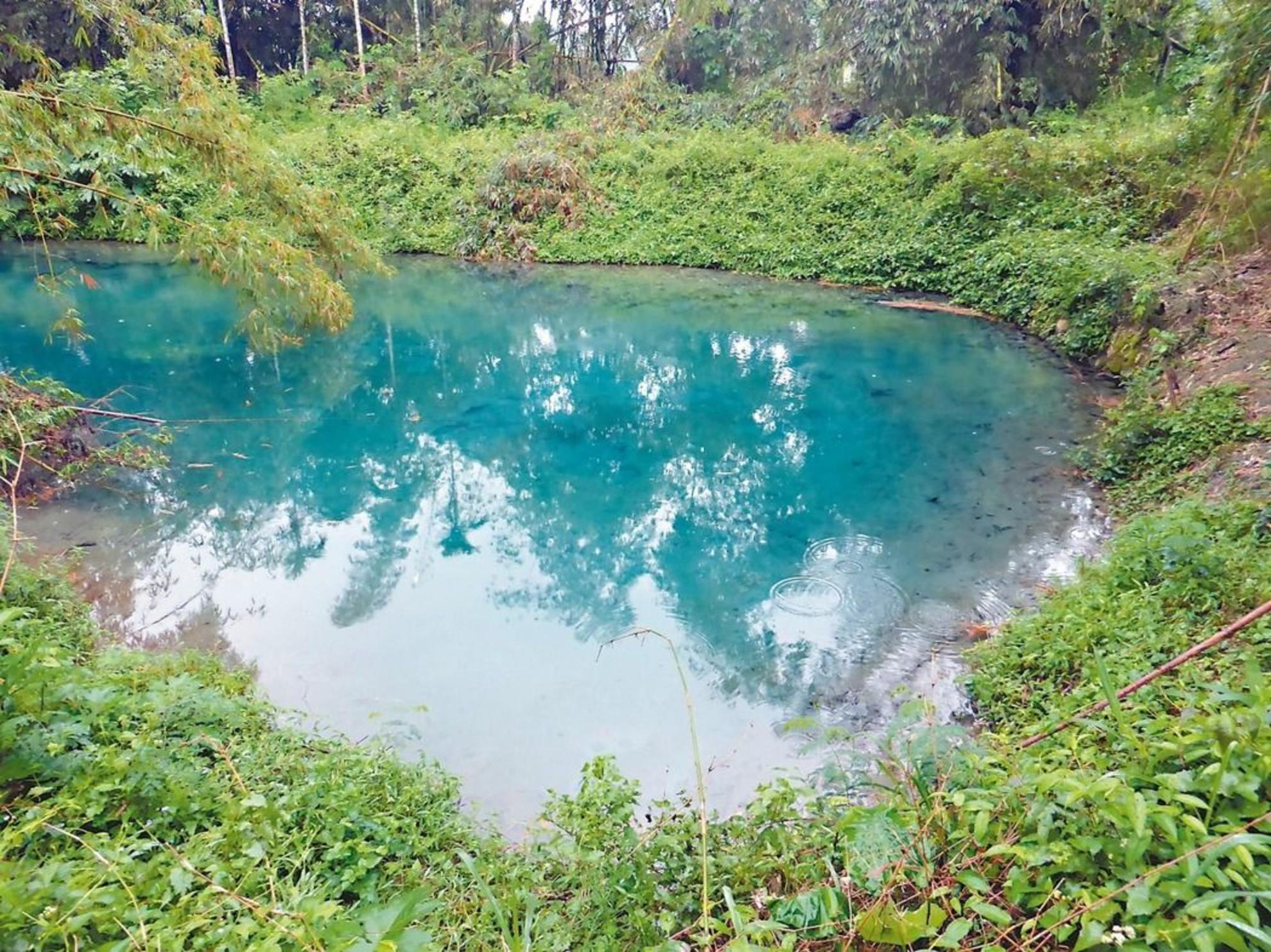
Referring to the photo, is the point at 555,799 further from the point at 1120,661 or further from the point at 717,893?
the point at 1120,661

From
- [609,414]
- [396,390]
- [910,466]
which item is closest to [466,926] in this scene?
[910,466]

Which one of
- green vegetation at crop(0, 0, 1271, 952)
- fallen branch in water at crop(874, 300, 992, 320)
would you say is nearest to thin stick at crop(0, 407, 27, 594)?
green vegetation at crop(0, 0, 1271, 952)

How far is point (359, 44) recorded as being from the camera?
1820cm

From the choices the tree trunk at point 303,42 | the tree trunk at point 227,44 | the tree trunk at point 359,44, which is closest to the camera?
the tree trunk at point 227,44

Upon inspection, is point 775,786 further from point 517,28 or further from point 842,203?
point 517,28

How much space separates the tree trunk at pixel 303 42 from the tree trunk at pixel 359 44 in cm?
109

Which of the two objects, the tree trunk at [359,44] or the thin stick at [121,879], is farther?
the tree trunk at [359,44]

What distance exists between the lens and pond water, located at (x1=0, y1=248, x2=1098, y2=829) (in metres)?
3.79

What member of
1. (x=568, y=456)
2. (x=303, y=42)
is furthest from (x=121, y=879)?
(x=303, y=42)

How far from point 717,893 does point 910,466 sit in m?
4.42

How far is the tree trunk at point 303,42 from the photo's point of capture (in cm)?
1809

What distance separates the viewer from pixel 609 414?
24.6ft

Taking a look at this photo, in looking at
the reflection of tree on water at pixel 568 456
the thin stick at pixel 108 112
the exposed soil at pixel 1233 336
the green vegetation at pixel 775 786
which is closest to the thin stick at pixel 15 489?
Answer: the green vegetation at pixel 775 786

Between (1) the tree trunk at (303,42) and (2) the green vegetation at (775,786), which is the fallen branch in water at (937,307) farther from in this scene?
(1) the tree trunk at (303,42)
